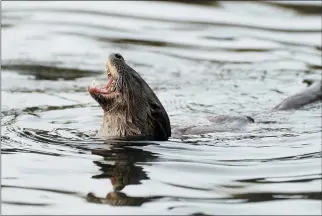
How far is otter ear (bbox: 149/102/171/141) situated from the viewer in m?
8.77

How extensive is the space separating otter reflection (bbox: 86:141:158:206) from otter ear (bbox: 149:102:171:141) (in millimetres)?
337

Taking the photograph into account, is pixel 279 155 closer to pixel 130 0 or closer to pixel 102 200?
pixel 102 200

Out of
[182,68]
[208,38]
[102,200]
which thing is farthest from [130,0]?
[102,200]

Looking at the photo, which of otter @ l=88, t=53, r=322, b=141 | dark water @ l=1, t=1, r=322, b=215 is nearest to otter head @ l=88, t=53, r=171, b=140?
otter @ l=88, t=53, r=322, b=141

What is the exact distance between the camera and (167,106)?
35.3ft

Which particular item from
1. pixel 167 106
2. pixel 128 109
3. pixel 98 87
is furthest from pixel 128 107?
pixel 167 106

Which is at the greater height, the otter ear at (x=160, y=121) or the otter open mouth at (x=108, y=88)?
the otter open mouth at (x=108, y=88)

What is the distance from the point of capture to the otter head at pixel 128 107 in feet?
28.5

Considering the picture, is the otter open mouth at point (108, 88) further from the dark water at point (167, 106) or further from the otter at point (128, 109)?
the dark water at point (167, 106)

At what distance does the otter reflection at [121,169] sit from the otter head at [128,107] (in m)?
0.32

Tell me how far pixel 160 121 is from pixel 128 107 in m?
0.30

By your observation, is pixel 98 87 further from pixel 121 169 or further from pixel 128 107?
pixel 121 169

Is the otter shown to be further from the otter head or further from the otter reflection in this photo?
the otter reflection

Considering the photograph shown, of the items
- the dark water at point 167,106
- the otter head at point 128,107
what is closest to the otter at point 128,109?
the otter head at point 128,107
